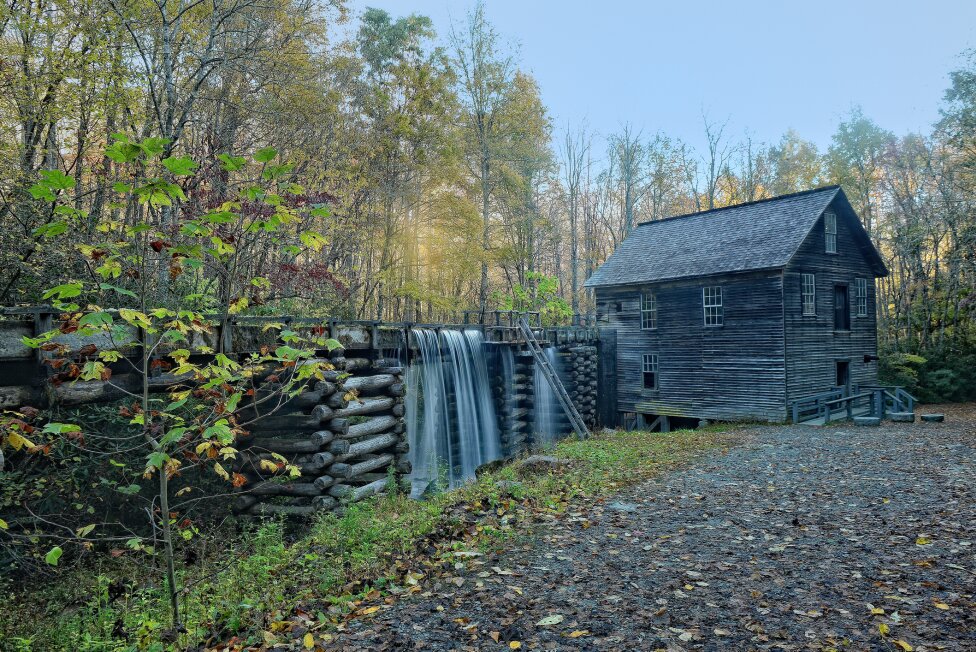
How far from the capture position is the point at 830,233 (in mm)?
22203

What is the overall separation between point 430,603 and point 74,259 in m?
9.74

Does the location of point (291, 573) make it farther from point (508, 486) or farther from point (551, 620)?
point (508, 486)

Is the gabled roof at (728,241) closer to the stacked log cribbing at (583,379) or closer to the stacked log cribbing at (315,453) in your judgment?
the stacked log cribbing at (583,379)

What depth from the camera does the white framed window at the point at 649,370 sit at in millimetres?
24484

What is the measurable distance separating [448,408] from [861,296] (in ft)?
66.5

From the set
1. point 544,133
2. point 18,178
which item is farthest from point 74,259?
point 544,133

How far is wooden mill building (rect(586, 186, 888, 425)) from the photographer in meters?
20.8

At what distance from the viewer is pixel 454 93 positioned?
27031mm

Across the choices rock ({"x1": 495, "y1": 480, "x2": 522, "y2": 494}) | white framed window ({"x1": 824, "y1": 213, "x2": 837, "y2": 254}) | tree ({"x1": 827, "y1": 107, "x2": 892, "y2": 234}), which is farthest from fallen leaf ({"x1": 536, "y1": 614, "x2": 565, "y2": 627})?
tree ({"x1": 827, "y1": 107, "x2": 892, "y2": 234})

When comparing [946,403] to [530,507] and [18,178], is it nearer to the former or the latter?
[530,507]

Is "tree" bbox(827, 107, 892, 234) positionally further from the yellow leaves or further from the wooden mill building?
the yellow leaves

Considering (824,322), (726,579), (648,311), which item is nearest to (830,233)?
(824,322)

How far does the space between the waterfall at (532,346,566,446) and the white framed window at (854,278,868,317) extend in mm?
13834

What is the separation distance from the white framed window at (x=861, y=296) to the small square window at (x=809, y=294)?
372 cm
